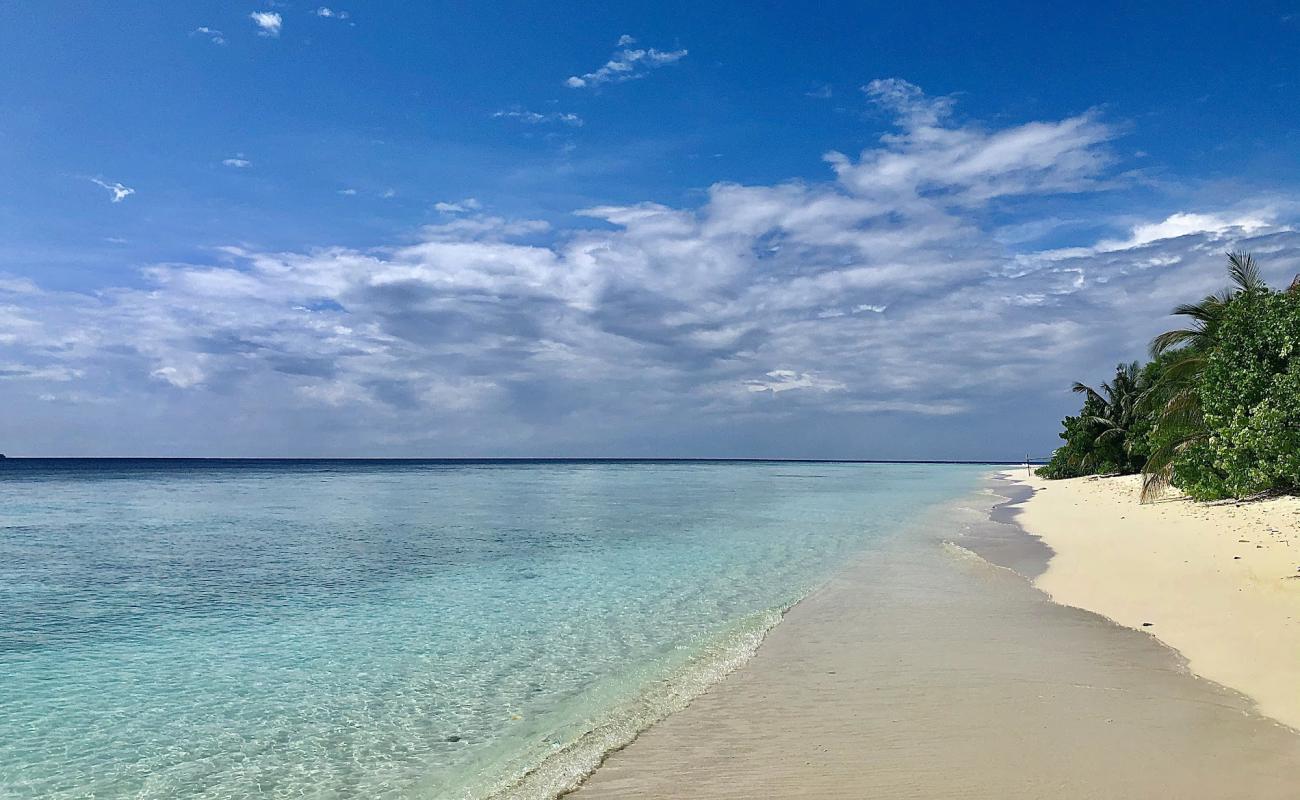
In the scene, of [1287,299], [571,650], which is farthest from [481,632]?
[1287,299]

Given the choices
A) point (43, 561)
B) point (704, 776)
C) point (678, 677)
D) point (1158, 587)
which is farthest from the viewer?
point (43, 561)

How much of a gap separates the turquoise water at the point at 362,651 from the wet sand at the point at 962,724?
80 centimetres

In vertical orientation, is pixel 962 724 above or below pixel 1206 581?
below

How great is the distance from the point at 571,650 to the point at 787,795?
5377mm

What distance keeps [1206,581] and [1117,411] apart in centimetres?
4767

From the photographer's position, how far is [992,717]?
675cm

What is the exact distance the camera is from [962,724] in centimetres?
661

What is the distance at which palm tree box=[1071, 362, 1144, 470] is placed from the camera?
170 ft

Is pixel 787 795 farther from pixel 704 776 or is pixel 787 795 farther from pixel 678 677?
pixel 678 677

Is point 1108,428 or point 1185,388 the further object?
point 1108,428

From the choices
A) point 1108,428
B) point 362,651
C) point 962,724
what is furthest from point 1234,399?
point 1108,428

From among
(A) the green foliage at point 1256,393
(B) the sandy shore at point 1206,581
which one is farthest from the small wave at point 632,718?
(A) the green foliage at point 1256,393

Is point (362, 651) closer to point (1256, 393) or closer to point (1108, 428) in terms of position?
point (1256, 393)

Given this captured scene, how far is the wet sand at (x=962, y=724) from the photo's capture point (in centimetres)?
544
